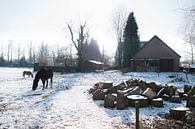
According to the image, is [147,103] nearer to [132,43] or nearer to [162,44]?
[162,44]

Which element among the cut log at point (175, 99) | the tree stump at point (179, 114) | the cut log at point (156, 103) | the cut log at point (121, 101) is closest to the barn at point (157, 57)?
the cut log at point (175, 99)

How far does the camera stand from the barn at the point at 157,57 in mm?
43938

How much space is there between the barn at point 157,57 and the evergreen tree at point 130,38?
9.84 metres

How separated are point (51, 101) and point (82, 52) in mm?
40520

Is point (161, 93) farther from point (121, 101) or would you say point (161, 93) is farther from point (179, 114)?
point (179, 114)

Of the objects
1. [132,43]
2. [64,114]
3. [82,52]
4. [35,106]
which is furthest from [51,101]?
[132,43]

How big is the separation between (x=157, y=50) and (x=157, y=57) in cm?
117

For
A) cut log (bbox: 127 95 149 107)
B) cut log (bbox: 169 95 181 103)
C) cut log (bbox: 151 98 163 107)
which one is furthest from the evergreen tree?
cut log (bbox: 127 95 149 107)

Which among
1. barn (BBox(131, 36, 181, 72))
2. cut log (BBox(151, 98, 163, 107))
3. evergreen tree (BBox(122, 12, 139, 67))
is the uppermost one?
evergreen tree (BBox(122, 12, 139, 67))

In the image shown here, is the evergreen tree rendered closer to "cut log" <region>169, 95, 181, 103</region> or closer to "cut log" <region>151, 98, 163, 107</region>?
"cut log" <region>169, 95, 181, 103</region>

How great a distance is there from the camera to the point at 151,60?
45281 mm

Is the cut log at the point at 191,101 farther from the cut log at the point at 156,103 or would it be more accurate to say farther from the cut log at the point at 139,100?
the cut log at the point at 139,100

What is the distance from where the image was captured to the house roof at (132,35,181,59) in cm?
4403

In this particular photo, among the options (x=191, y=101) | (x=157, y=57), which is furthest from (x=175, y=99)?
(x=157, y=57)
